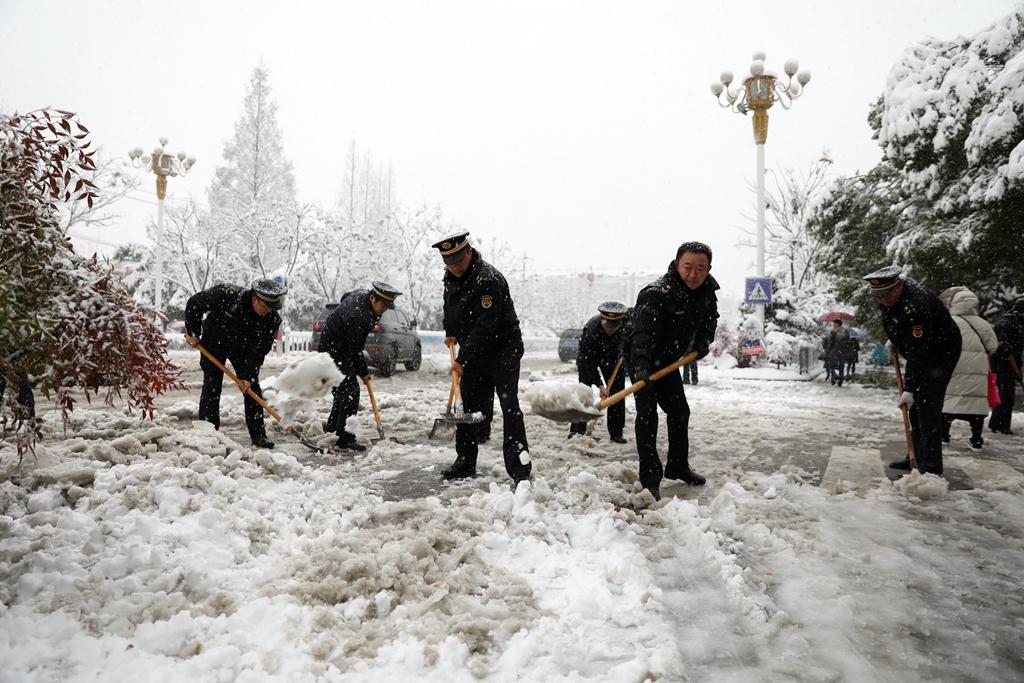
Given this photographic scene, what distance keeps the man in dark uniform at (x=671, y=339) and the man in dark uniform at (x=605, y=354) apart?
1799mm

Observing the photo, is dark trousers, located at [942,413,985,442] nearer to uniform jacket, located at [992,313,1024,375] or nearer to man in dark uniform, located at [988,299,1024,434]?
man in dark uniform, located at [988,299,1024,434]

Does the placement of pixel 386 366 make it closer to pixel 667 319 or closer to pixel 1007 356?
pixel 667 319

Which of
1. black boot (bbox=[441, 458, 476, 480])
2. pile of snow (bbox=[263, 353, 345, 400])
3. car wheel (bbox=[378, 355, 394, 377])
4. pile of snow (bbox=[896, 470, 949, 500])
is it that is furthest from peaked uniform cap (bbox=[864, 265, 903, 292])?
car wheel (bbox=[378, 355, 394, 377])

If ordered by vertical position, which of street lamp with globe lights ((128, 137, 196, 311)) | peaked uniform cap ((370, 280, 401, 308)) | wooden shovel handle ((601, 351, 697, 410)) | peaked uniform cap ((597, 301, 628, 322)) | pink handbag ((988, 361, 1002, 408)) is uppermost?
street lamp with globe lights ((128, 137, 196, 311))

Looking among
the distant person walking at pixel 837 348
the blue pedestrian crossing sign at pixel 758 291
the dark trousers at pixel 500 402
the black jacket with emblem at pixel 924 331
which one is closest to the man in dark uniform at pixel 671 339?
the dark trousers at pixel 500 402

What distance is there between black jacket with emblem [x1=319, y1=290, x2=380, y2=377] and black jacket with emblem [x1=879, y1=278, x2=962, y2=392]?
4316 millimetres

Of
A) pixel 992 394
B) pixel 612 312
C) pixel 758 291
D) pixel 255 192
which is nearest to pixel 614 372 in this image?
pixel 612 312

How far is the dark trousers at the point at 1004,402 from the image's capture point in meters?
7.14

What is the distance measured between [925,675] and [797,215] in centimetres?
2453

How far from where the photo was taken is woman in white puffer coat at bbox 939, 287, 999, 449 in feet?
19.4

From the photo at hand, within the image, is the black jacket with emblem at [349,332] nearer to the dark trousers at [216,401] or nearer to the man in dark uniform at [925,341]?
the dark trousers at [216,401]

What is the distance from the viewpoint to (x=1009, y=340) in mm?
6996

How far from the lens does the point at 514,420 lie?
4.34m

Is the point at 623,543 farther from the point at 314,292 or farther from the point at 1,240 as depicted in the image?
the point at 314,292
